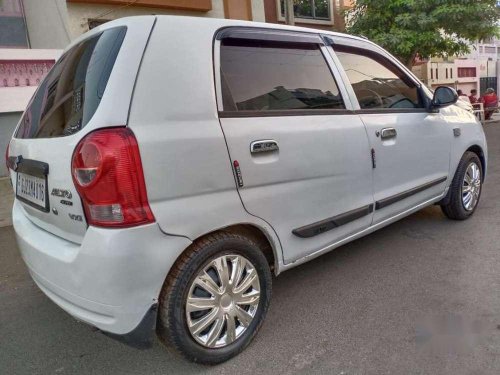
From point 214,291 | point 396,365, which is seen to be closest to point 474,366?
point 396,365

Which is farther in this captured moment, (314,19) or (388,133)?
(314,19)

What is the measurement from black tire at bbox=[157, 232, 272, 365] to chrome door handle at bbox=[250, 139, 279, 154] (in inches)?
18.7

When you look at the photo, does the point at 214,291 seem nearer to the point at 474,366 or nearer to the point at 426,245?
the point at 474,366

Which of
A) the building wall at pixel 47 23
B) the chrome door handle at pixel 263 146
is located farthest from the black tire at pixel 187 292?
the building wall at pixel 47 23

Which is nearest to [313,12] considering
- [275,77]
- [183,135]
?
[275,77]

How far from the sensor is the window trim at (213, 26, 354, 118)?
7.16ft

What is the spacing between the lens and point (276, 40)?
2594 mm

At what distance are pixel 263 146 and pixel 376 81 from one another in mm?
1537

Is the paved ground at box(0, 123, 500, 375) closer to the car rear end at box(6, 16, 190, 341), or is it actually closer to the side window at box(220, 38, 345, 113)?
the car rear end at box(6, 16, 190, 341)

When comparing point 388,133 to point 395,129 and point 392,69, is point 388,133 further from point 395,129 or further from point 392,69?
point 392,69

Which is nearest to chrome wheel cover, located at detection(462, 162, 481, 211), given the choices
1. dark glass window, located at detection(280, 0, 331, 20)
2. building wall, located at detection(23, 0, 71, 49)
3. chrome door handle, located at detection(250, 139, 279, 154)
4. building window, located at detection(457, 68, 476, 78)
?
chrome door handle, located at detection(250, 139, 279, 154)

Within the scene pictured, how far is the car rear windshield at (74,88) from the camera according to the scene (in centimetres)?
192

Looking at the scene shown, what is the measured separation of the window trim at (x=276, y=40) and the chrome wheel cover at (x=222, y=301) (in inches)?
31.8

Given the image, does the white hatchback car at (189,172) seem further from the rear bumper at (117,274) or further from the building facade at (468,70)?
the building facade at (468,70)
